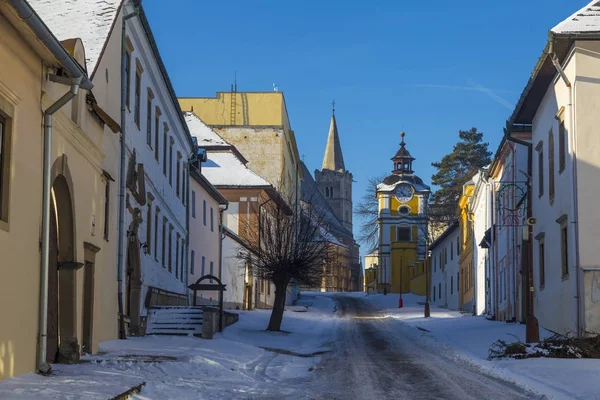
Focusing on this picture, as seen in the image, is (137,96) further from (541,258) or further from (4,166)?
(4,166)

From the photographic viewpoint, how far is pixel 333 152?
580 feet

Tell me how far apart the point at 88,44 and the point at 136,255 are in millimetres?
7919

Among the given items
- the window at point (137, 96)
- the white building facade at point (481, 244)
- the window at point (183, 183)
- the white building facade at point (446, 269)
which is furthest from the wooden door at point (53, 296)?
the white building facade at point (446, 269)

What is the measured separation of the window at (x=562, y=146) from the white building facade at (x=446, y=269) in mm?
36794

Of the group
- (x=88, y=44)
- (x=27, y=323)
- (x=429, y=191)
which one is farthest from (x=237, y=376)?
(x=429, y=191)

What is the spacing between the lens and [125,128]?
76.2ft

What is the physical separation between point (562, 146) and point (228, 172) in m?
35.6

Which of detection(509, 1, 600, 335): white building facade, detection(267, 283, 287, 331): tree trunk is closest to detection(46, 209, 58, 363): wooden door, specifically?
detection(509, 1, 600, 335): white building facade

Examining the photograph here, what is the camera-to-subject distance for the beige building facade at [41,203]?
39.9 ft

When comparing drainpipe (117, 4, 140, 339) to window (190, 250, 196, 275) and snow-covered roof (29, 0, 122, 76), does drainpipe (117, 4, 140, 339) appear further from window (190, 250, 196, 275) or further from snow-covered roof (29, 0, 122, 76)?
window (190, 250, 196, 275)

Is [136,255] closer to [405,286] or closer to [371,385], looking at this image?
[371,385]

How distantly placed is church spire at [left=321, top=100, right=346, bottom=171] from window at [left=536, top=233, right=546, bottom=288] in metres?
147

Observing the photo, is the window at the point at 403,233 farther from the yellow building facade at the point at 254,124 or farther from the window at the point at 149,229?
the window at the point at 149,229

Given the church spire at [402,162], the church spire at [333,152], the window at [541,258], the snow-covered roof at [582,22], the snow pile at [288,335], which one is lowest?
the snow pile at [288,335]
